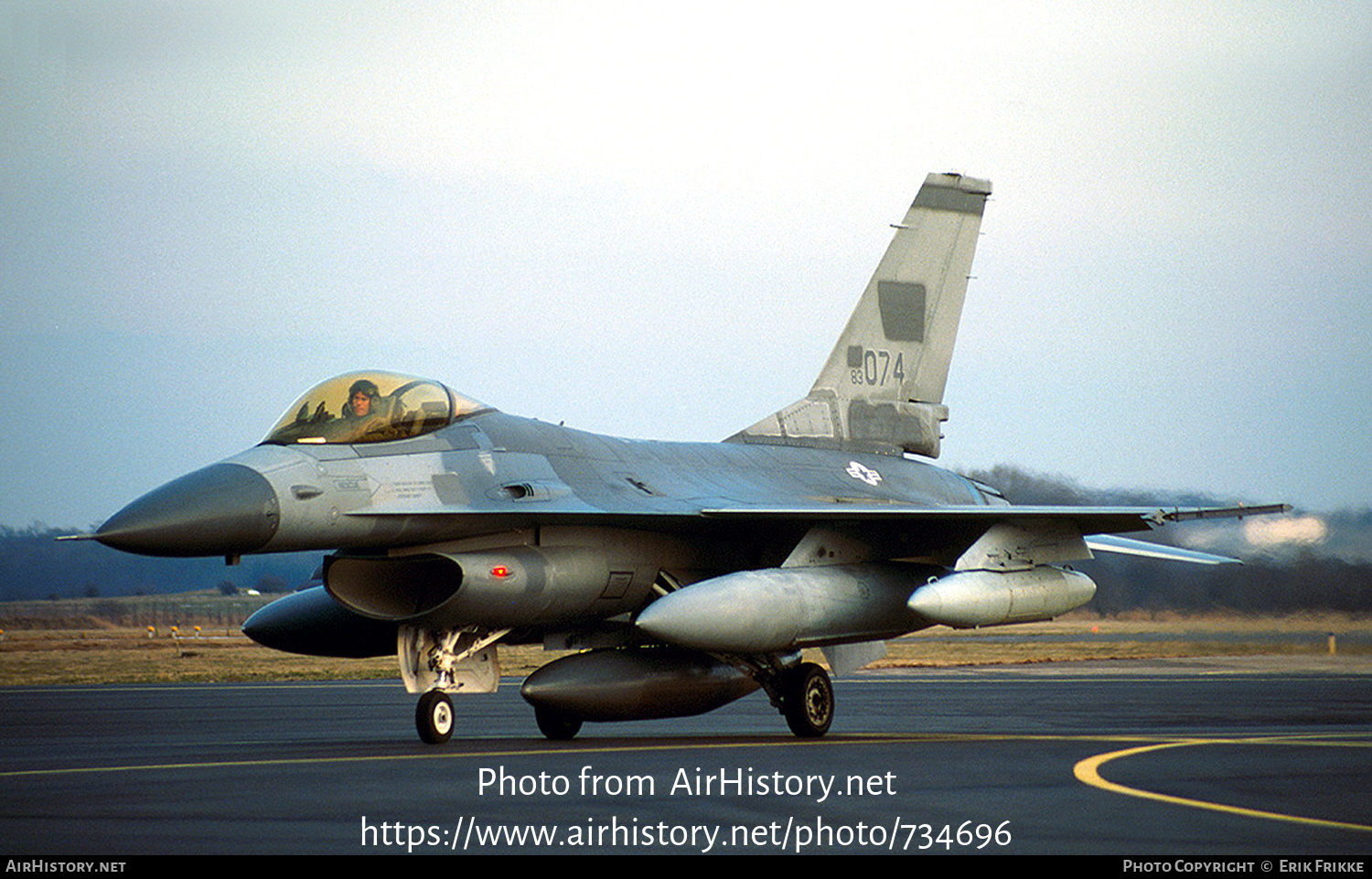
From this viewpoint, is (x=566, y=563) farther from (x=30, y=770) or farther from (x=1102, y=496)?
(x=1102, y=496)

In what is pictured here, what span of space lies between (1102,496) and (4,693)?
15689 millimetres

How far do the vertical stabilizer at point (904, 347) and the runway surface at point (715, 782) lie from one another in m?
2.92

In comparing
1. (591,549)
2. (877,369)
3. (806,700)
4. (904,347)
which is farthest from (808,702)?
(904,347)

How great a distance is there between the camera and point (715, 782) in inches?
351

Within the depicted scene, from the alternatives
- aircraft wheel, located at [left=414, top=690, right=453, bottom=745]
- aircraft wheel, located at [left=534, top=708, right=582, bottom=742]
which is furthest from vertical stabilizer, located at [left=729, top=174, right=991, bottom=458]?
aircraft wheel, located at [left=414, top=690, right=453, bottom=745]

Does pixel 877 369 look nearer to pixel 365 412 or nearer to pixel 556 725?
pixel 556 725

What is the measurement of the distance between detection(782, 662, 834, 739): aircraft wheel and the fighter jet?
2 centimetres

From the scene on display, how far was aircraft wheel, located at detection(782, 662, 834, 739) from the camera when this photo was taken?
43.5 feet

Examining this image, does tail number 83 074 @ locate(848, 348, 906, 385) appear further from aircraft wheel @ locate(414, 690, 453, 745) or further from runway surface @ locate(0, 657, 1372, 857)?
aircraft wheel @ locate(414, 690, 453, 745)

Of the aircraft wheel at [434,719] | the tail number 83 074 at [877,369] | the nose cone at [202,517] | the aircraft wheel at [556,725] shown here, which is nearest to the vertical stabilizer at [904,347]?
the tail number 83 074 at [877,369]

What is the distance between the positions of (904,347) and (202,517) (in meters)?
8.41
